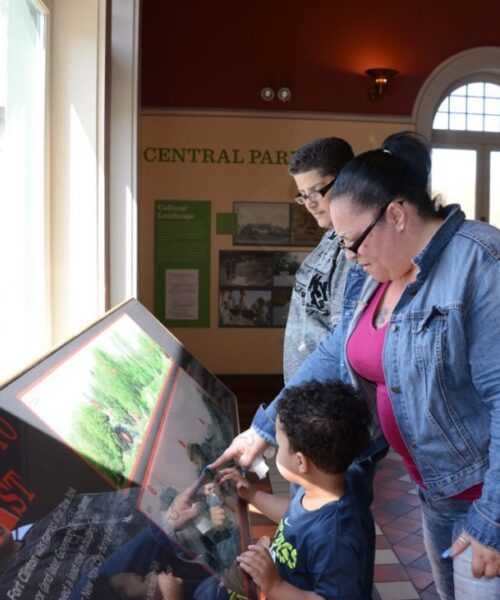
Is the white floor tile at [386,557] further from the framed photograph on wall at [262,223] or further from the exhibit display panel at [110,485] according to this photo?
the framed photograph on wall at [262,223]

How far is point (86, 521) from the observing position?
0.89 metres

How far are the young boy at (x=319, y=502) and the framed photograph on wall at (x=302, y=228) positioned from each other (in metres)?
5.57

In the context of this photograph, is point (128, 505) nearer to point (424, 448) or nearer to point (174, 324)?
point (424, 448)

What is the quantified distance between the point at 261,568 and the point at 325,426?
346 millimetres

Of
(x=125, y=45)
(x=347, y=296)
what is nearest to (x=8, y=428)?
(x=347, y=296)

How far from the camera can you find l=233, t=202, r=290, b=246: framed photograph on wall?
712cm

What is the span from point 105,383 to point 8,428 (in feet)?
1.70

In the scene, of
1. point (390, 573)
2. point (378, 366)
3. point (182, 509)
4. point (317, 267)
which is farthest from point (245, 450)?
point (390, 573)

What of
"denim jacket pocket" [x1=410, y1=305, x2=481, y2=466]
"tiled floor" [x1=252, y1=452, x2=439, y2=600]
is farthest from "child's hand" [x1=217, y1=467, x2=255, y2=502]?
"tiled floor" [x1=252, y1=452, x2=439, y2=600]

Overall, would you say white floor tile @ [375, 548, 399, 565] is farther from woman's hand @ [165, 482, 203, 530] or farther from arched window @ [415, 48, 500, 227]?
arched window @ [415, 48, 500, 227]

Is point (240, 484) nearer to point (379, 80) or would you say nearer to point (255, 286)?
point (255, 286)

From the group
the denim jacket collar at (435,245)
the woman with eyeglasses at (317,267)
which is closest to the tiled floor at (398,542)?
the woman with eyeglasses at (317,267)

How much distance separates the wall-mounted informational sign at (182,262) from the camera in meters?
7.09

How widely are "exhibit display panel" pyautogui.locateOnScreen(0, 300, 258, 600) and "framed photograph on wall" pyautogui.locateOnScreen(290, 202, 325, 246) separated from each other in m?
5.44
